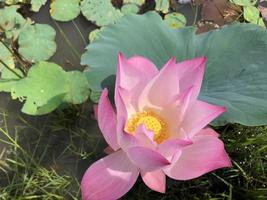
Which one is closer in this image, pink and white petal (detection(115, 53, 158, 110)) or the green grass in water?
A: pink and white petal (detection(115, 53, 158, 110))

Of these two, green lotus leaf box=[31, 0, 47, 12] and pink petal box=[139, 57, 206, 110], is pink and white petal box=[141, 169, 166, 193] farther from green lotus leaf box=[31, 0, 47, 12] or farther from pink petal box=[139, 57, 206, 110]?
green lotus leaf box=[31, 0, 47, 12]

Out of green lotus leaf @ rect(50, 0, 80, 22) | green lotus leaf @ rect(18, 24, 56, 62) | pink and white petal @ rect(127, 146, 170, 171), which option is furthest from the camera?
green lotus leaf @ rect(50, 0, 80, 22)

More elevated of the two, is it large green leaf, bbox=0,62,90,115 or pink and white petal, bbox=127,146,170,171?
pink and white petal, bbox=127,146,170,171

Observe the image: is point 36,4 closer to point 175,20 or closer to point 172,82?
point 175,20

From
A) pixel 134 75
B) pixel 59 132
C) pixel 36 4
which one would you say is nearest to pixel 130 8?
pixel 36 4

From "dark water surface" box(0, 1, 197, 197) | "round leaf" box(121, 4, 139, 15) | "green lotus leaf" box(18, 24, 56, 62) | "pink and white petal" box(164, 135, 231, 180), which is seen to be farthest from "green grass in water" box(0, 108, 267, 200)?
"round leaf" box(121, 4, 139, 15)

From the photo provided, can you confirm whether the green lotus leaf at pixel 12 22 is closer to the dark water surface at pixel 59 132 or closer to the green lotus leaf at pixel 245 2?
the dark water surface at pixel 59 132

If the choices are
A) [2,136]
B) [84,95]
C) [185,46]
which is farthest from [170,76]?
[2,136]
